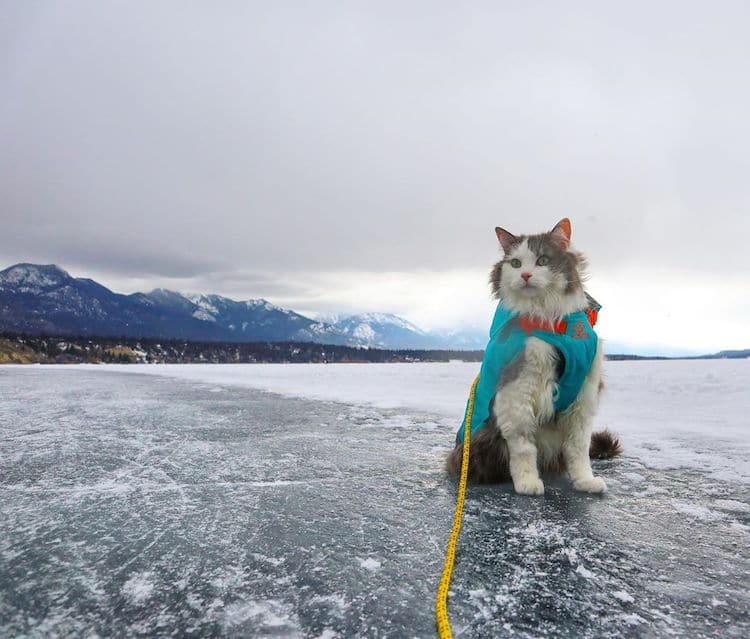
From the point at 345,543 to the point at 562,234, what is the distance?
92.7 inches

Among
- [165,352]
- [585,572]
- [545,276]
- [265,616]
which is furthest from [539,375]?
[165,352]

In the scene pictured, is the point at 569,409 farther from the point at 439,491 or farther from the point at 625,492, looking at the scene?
the point at 439,491

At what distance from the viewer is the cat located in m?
2.77

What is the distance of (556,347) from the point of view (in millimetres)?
2766

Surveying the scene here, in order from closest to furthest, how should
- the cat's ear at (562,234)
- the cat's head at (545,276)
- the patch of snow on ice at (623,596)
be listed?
the patch of snow on ice at (623,596) < the cat's head at (545,276) < the cat's ear at (562,234)

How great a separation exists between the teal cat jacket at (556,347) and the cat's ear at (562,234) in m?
0.47

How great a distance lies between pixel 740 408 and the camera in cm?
609

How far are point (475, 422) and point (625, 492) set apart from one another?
1.01 m

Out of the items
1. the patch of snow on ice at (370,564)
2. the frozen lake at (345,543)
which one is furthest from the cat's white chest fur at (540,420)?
the patch of snow on ice at (370,564)

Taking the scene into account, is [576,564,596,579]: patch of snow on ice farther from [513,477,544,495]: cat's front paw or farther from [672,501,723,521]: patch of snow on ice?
[672,501,723,521]: patch of snow on ice

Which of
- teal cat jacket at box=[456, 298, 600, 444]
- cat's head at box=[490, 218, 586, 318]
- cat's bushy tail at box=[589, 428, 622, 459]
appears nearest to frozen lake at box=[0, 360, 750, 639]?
cat's bushy tail at box=[589, 428, 622, 459]

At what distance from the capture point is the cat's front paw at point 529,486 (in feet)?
9.12

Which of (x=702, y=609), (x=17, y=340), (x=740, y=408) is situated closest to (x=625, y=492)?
(x=702, y=609)

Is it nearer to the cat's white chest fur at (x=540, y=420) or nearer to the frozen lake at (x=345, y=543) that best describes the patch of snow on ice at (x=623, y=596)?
the frozen lake at (x=345, y=543)
